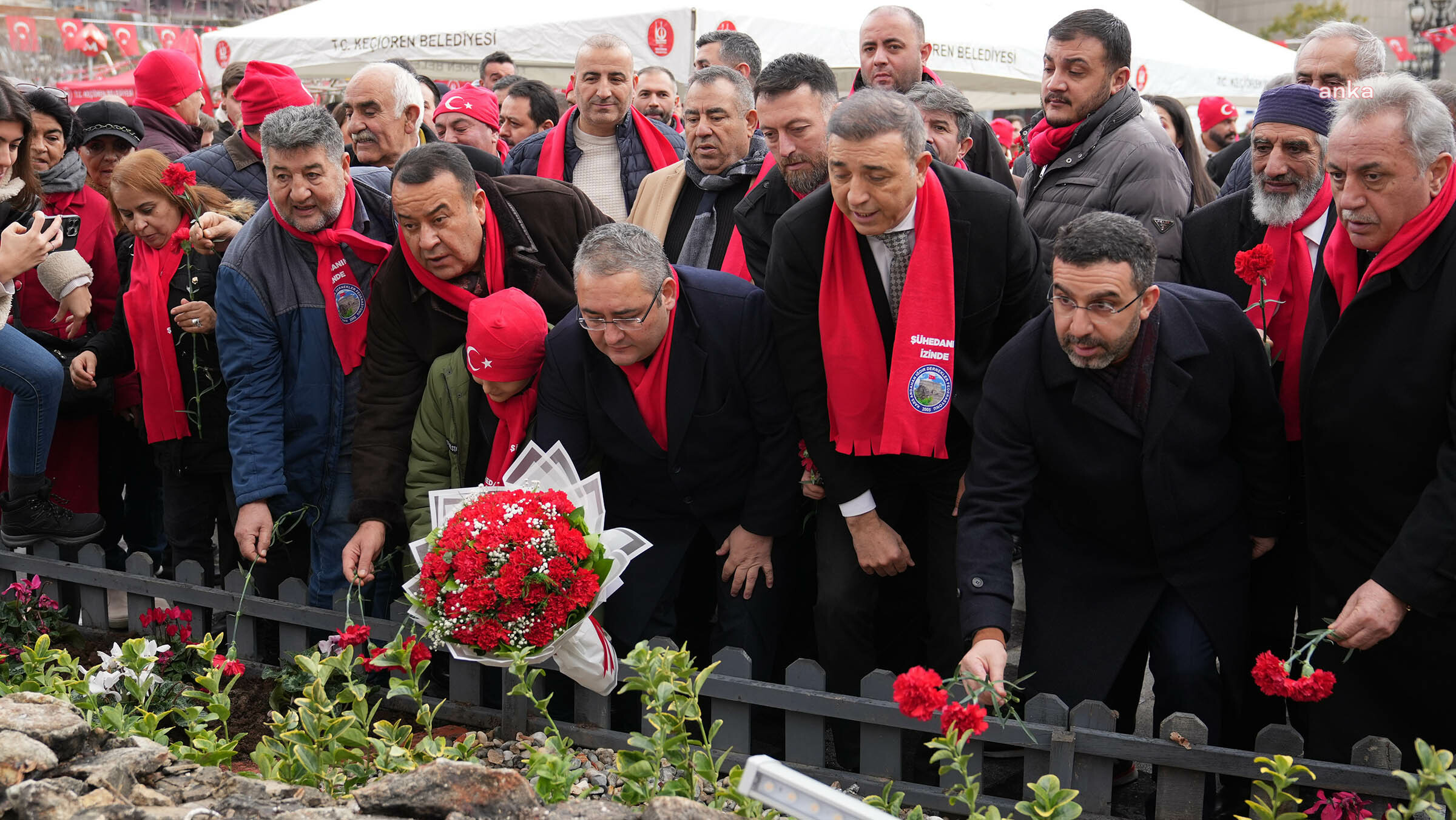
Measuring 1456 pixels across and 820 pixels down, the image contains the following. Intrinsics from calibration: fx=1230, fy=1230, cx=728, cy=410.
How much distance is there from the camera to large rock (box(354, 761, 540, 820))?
262 cm

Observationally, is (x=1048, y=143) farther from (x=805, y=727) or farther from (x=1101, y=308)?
(x=805, y=727)

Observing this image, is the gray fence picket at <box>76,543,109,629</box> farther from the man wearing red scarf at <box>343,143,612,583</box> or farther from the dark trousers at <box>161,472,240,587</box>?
the man wearing red scarf at <box>343,143,612,583</box>

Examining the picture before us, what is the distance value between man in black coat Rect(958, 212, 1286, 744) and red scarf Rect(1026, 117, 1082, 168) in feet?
3.70

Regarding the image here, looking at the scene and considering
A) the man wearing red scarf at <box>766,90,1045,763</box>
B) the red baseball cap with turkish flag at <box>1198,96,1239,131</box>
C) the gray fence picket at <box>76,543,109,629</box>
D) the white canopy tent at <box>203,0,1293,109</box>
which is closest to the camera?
the man wearing red scarf at <box>766,90,1045,763</box>

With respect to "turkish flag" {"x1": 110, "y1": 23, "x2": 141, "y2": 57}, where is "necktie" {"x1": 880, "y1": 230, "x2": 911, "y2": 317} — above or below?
below

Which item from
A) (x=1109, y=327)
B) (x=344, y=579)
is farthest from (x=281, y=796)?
(x=1109, y=327)

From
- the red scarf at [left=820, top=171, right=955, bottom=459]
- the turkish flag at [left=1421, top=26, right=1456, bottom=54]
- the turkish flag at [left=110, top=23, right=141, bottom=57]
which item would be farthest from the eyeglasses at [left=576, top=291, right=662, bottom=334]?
the turkish flag at [left=110, top=23, right=141, bottom=57]

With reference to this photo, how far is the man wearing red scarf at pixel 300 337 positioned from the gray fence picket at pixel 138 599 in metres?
0.51

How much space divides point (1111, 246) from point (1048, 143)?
1420 mm

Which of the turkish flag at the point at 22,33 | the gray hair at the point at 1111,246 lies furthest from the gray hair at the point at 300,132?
the turkish flag at the point at 22,33

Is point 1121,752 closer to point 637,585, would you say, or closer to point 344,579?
point 637,585

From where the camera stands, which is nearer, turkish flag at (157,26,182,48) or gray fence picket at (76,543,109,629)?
gray fence picket at (76,543,109,629)

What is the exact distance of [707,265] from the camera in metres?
4.79

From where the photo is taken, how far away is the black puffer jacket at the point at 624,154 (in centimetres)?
574
